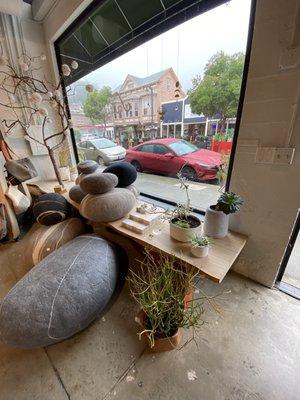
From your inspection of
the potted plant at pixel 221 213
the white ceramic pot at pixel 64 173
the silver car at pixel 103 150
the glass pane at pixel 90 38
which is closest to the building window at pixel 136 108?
the silver car at pixel 103 150

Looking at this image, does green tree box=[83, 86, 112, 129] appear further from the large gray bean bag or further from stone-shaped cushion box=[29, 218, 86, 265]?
the large gray bean bag

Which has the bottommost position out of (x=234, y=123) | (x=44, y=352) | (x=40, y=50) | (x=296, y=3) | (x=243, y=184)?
(x=44, y=352)

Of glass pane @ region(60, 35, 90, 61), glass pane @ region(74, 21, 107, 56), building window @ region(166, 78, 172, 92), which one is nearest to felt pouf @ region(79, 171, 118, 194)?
building window @ region(166, 78, 172, 92)

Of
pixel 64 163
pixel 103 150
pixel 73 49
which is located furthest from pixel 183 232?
pixel 73 49

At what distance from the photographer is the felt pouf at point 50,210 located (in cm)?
160

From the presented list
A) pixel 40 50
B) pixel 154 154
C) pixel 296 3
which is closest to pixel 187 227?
pixel 154 154

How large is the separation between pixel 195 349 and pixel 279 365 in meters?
0.38

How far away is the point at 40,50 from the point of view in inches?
80.2

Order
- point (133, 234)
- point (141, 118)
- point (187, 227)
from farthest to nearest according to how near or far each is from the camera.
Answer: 1. point (141, 118)
2. point (133, 234)
3. point (187, 227)

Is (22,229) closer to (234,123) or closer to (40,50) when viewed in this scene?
(40,50)

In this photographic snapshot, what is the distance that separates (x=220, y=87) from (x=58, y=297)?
1476mm

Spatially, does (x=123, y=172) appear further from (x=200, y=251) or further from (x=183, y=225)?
(x=200, y=251)

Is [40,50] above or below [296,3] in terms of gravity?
above

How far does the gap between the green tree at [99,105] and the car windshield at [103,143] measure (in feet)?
0.66
